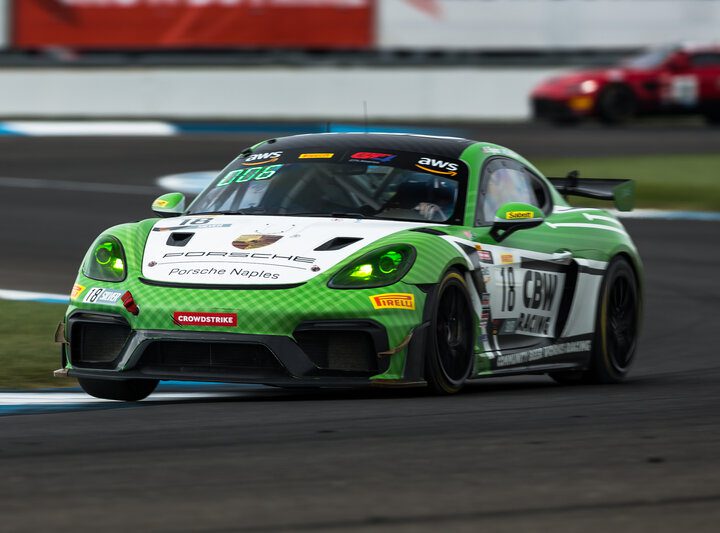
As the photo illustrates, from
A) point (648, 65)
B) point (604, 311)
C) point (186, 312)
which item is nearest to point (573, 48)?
point (648, 65)

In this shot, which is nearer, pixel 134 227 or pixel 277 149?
pixel 134 227

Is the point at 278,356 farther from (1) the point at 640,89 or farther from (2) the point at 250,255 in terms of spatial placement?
(1) the point at 640,89

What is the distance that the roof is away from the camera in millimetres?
8359

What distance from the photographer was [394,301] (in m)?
7.08

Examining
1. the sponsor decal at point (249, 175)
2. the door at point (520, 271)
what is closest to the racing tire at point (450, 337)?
the door at point (520, 271)

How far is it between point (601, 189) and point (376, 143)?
1727 mm

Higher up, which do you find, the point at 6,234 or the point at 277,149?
the point at 277,149

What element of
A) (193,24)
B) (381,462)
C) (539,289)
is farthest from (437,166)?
(193,24)

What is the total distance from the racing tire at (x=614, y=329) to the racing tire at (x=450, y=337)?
1470 mm

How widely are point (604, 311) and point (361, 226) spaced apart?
1966 millimetres

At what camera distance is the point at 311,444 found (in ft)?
19.1

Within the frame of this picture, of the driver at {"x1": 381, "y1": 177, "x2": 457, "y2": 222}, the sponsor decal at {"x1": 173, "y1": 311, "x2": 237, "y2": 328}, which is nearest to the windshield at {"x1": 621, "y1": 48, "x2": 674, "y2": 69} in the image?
the driver at {"x1": 381, "y1": 177, "x2": 457, "y2": 222}

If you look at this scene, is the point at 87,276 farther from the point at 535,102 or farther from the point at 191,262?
the point at 535,102

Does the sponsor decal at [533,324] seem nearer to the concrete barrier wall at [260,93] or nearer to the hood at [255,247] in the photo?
the hood at [255,247]
